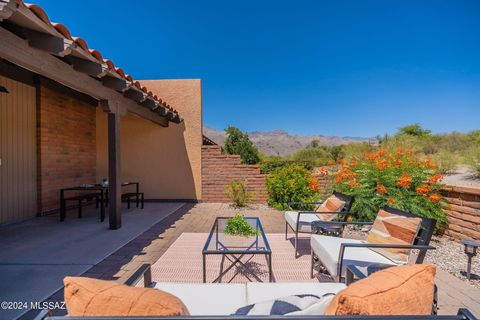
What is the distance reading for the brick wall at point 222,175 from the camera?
815 cm

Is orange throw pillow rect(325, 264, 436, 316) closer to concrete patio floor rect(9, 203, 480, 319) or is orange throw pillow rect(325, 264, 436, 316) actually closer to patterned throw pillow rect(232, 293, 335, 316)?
patterned throw pillow rect(232, 293, 335, 316)

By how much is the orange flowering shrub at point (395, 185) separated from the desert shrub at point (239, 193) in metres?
3.29

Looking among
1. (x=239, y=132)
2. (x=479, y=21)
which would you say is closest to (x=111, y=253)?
(x=239, y=132)

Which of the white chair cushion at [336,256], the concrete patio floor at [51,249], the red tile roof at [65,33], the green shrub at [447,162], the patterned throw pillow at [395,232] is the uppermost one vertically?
the red tile roof at [65,33]

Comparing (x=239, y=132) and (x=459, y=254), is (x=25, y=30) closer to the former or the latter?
(x=459, y=254)

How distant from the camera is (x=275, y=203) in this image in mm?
7496

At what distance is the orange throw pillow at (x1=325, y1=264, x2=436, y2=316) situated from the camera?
3.24 feet

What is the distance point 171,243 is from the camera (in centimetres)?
423

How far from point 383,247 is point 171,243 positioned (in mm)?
3152

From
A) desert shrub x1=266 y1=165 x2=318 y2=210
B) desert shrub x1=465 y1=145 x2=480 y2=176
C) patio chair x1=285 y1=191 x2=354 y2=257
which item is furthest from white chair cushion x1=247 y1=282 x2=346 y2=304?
desert shrub x1=465 y1=145 x2=480 y2=176

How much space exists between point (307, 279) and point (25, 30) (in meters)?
4.13

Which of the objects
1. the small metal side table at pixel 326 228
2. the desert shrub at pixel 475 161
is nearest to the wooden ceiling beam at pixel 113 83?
the small metal side table at pixel 326 228

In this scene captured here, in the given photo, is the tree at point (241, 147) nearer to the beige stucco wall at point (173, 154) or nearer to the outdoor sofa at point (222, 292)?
the beige stucco wall at point (173, 154)

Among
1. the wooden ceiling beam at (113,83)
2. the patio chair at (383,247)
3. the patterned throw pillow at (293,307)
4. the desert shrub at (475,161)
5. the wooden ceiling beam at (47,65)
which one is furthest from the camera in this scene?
the desert shrub at (475,161)
